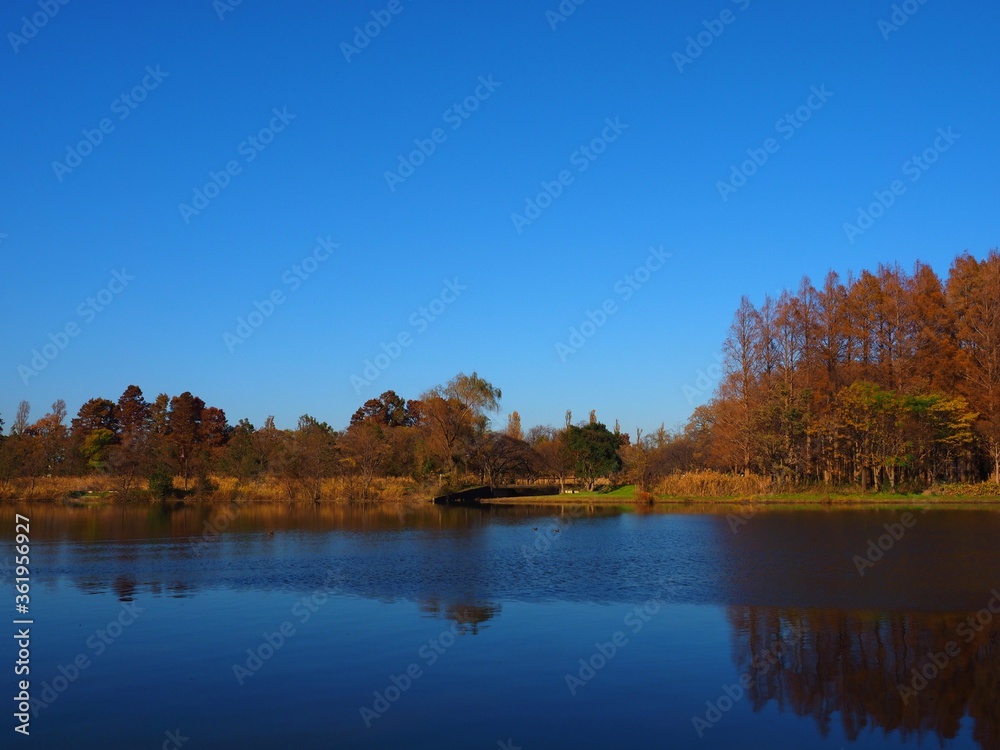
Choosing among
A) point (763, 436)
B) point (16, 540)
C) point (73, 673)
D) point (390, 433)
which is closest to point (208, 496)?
point (390, 433)

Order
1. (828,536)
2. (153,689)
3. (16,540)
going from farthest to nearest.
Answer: (16,540)
(828,536)
(153,689)

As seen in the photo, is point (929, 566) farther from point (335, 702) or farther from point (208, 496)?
point (208, 496)

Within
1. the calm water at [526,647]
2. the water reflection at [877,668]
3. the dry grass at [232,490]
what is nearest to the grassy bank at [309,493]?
the dry grass at [232,490]

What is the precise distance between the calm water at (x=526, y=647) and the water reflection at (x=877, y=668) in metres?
0.04

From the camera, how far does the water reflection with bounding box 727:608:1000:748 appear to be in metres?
8.45

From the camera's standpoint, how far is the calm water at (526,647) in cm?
852

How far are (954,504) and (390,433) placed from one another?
44470 mm

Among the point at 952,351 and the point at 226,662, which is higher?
the point at 952,351

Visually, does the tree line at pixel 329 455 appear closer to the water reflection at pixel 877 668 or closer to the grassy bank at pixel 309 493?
the grassy bank at pixel 309 493

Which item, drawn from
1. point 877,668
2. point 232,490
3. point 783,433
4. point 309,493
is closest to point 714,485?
point 783,433

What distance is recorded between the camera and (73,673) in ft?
36.0

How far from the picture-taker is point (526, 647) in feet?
39.1

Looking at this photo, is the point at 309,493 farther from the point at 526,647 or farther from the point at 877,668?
the point at 877,668

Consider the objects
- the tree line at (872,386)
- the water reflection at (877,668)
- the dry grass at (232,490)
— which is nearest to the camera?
Result: the water reflection at (877,668)
